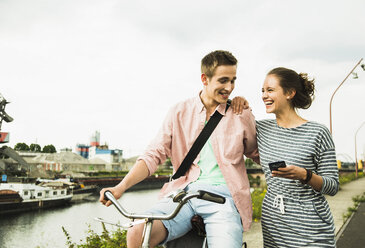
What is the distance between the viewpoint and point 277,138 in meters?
2.33

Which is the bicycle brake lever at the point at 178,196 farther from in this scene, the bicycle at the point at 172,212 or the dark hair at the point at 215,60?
the dark hair at the point at 215,60

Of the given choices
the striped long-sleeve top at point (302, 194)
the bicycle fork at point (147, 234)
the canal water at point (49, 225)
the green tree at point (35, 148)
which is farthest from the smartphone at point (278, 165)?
the green tree at point (35, 148)

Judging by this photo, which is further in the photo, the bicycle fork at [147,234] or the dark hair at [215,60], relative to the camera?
the dark hair at [215,60]

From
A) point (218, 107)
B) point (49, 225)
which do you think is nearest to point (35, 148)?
point (49, 225)

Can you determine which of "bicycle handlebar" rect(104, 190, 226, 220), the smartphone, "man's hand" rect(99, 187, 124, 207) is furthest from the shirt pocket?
"man's hand" rect(99, 187, 124, 207)

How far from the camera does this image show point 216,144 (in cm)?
225

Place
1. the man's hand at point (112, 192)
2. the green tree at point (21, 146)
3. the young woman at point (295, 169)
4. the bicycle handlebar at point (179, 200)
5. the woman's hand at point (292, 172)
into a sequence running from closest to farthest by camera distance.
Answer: the bicycle handlebar at point (179, 200)
the man's hand at point (112, 192)
the woman's hand at point (292, 172)
the young woman at point (295, 169)
the green tree at point (21, 146)

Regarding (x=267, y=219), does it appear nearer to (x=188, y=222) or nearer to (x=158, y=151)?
(x=188, y=222)

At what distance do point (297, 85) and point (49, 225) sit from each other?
24297 mm

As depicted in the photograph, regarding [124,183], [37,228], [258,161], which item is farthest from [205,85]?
[37,228]

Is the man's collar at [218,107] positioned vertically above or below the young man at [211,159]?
above

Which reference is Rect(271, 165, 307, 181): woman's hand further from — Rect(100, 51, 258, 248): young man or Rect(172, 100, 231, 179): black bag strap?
Rect(172, 100, 231, 179): black bag strap

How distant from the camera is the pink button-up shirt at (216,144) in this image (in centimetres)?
217

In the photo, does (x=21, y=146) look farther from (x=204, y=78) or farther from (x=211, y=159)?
(x=211, y=159)
